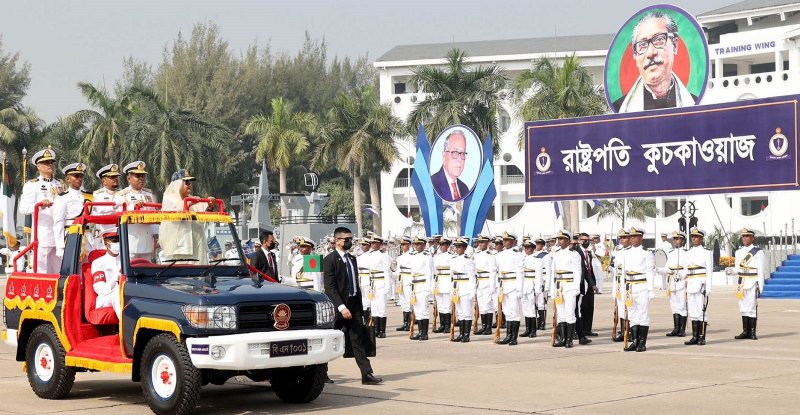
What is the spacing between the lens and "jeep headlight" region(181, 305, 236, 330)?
1033 centimetres

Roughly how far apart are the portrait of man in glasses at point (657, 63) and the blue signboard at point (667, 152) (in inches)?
129

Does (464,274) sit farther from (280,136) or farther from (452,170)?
(280,136)

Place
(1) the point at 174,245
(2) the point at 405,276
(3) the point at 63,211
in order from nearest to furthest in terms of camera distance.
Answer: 1. (1) the point at 174,245
2. (3) the point at 63,211
3. (2) the point at 405,276

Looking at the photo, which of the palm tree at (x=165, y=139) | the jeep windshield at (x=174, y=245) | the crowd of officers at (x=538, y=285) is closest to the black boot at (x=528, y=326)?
the crowd of officers at (x=538, y=285)

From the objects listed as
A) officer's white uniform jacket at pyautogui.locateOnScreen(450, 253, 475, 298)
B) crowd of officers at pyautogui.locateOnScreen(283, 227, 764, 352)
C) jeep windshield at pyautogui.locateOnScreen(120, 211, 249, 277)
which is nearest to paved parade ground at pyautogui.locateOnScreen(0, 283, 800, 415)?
crowd of officers at pyautogui.locateOnScreen(283, 227, 764, 352)

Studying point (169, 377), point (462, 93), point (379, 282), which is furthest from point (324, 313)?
point (462, 93)

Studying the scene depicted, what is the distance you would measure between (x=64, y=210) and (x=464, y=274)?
9532 millimetres

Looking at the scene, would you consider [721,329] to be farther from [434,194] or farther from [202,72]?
[202,72]

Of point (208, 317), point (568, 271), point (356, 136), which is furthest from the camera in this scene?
point (356, 136)

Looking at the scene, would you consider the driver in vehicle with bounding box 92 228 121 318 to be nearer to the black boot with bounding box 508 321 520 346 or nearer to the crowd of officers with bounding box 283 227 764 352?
the crowd of officers with bounding box 283 227 764 352

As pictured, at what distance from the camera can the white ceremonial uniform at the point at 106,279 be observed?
461 inches

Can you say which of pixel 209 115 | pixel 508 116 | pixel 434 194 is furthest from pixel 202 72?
pixel 434 194

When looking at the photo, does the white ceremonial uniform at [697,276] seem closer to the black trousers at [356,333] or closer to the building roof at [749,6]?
the black trousers at [356,333]

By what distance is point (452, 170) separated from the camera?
28.9 m
